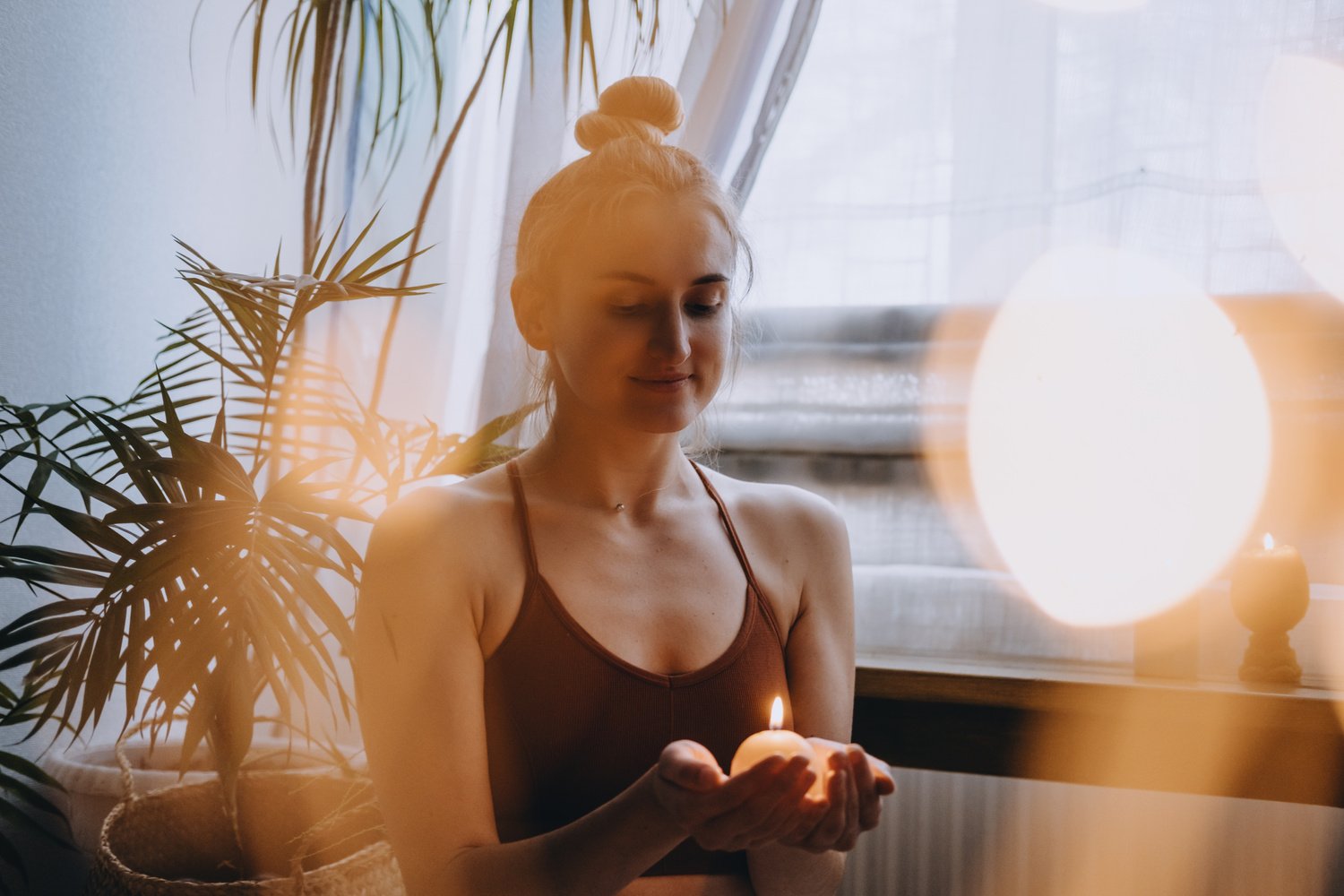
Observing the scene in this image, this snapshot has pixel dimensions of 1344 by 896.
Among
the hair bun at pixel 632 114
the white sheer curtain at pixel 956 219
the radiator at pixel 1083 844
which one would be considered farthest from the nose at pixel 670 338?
the radiator at pixel 1083 844

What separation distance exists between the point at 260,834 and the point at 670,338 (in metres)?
0.89

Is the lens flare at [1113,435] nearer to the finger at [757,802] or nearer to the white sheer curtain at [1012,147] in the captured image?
the white sheer curtain at [1012,147]

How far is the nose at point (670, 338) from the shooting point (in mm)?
998

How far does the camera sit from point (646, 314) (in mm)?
1017

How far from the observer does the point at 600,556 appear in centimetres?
108

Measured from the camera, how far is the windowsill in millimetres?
1305

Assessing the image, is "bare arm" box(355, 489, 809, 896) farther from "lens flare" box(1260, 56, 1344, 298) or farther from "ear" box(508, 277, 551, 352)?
"lens flare" box(1260, 56, 1344, 298)

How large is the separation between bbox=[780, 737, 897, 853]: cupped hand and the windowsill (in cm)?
75

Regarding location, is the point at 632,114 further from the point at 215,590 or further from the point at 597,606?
the point at 215,590

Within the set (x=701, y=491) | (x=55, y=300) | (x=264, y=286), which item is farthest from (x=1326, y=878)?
(x=55, y=300)

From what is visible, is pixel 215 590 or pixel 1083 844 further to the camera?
pixel 1083 844

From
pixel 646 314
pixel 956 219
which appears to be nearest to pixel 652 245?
pixel 646 314

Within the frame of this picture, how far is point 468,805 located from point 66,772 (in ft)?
2.72

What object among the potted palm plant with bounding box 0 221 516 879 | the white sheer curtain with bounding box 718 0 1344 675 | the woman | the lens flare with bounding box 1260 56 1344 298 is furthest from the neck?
the lens flare with bounding box 1260 56 1344 298
